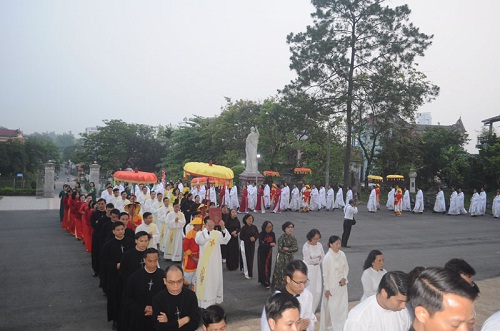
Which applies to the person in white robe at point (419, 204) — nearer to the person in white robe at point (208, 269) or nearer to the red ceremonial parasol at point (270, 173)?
the red ceremonial parasol at point (270, 173)

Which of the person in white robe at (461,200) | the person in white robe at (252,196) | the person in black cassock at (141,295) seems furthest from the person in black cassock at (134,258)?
the person in white robe at (461,200)

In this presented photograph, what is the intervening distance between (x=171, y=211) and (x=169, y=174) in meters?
27.4

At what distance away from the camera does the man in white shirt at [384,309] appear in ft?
10.5

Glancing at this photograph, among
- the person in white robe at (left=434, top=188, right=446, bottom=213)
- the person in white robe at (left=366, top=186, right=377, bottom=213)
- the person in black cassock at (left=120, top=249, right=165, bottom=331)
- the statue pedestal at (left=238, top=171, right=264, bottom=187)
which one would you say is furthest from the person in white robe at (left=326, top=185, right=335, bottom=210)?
the person in black cassock at (left=120, top=249, right=165, bottom=331)

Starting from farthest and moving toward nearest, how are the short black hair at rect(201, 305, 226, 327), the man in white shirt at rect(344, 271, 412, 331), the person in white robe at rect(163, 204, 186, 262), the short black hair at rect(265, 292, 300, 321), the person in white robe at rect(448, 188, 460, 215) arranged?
the person in white robe at rect(448, 188, 460, 215) < the person in white robe at rect(163, 204, 186, 262) < the man in white shirt at rect(344, 271, 412, 331) < the short black hair at rect(201, 305, 226, 327) < the short black hair at rect(265, 292, 300, 321)

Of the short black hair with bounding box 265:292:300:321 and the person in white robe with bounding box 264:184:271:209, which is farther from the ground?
the short black hair with bounding box 265:292:300:321

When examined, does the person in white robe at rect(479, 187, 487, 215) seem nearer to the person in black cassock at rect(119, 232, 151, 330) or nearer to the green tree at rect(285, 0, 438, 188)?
the green tree at rect(285, 0, 438, 188)

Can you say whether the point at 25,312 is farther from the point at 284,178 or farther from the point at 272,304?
the point at 284,178

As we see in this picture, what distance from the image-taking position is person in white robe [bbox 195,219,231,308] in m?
6.77

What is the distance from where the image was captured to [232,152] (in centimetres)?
3091

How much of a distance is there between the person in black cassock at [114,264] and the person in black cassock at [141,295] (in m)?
1.41

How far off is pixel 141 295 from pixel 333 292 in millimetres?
2905

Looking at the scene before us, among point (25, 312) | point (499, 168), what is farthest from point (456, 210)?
point (25, 312)

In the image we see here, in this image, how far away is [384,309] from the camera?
329 centimetres
